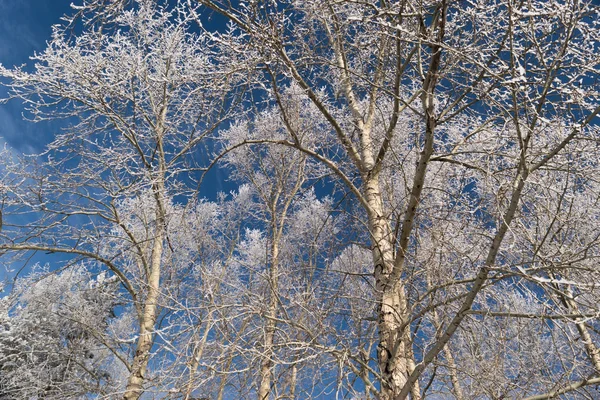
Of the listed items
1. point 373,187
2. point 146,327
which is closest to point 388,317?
point 373,187

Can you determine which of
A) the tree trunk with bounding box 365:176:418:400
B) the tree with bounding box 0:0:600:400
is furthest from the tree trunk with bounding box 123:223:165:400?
the tree trunk with bounding box 365:176:418:400

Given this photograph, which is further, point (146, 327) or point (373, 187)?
point (146, 327)

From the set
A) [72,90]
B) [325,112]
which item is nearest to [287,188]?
[72,90]

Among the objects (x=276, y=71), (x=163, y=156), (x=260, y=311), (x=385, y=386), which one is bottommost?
(x=385, y=386)

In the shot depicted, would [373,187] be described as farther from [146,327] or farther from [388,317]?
[146,327]

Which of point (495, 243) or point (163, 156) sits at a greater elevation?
point (163, 156)

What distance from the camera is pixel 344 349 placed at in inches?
85.7

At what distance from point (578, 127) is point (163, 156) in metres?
6.15

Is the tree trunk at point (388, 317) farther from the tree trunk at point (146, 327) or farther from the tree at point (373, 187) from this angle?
the tree trunk at point (146, 327)

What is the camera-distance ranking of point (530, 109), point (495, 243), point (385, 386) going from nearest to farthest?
1. point (530, 109)
2. point (495, 243)
3. point (385, 386)

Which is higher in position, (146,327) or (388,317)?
(146,327)

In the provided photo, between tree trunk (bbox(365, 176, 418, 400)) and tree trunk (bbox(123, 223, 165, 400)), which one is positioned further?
tree trunk (bbox(123, 223, 165, 400))

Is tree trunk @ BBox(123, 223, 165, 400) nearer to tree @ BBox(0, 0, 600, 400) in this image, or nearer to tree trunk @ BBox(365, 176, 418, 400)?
tree @ BBox(0, 0, 600, 400)

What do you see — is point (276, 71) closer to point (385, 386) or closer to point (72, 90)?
point (385, 386)
